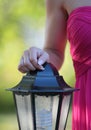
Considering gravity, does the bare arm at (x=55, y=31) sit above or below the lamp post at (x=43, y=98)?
above

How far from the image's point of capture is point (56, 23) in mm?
1560

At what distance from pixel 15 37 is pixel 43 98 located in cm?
509

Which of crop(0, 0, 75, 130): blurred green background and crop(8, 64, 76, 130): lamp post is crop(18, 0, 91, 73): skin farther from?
crop(0, 0, 75, 130): blurred green background

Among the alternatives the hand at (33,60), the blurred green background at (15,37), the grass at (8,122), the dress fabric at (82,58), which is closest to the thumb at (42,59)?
the hand at (33,60)

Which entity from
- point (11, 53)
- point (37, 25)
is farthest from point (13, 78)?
point (37, 25)

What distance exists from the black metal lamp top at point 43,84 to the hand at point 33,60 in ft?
0.07

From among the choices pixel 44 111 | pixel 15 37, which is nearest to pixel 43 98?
pixel 44 111

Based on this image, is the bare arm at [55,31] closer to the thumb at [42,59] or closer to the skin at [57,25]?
the skin at [57,25]

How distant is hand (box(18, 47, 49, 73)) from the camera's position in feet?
3.55

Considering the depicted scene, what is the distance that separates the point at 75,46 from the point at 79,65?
66 millimetres

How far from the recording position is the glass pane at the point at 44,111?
1.03m

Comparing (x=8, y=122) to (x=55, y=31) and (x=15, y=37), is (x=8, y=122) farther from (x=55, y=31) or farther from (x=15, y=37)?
(x=55, y=31)

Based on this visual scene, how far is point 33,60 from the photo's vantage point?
1099mm

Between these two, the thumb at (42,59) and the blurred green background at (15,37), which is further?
the blurred green background at (15,37)
